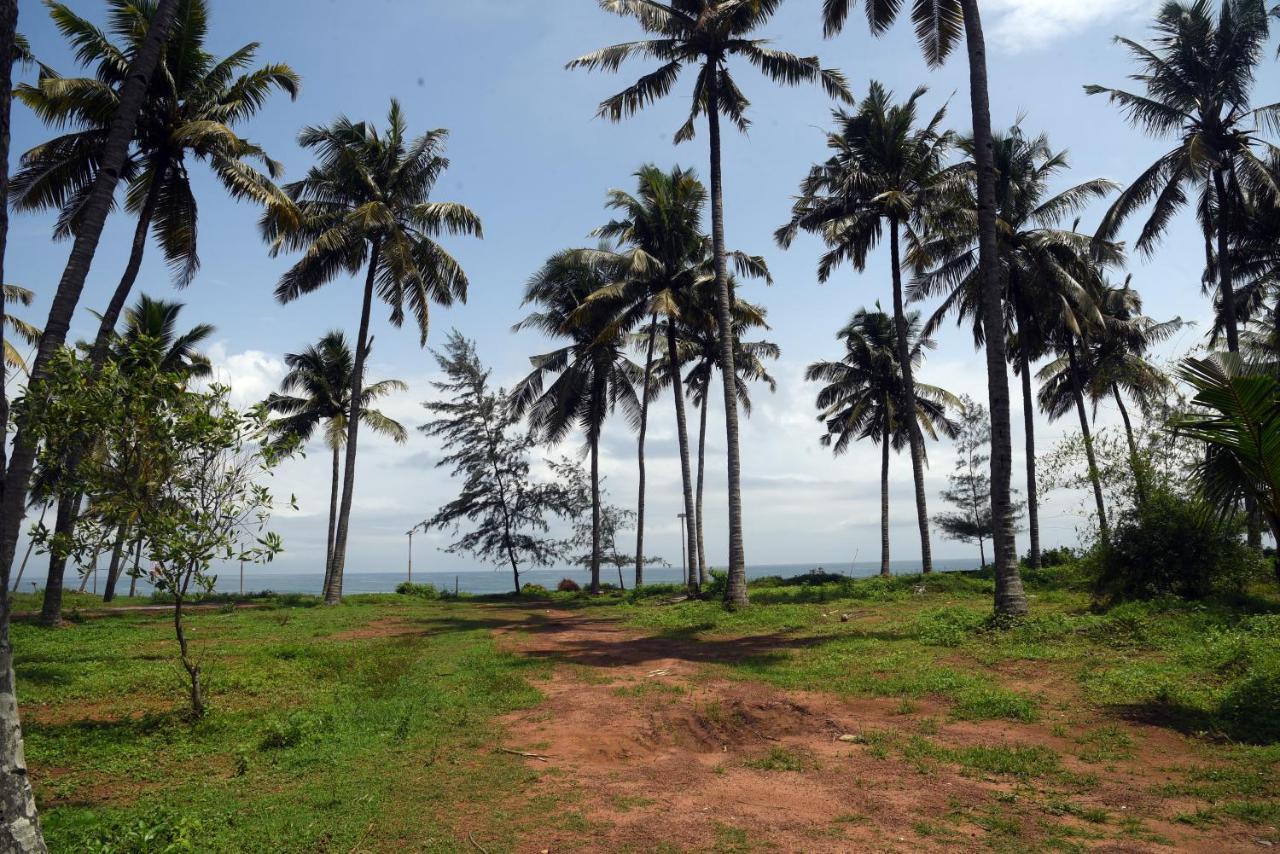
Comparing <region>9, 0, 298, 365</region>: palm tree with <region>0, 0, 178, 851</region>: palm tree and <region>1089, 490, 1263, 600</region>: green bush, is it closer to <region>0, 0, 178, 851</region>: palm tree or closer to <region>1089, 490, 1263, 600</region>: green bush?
<region>0, 0, 178, 851</region>: palm tree

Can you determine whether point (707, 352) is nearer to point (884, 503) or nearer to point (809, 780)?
point (884, 503)

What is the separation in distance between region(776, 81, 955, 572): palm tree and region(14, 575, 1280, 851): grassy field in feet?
40.2

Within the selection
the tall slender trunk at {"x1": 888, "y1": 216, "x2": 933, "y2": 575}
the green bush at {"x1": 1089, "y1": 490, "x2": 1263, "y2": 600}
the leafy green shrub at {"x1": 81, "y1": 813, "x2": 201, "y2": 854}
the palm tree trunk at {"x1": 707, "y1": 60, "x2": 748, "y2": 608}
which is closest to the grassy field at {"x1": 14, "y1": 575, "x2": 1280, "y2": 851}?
the leafy green shrub at {"x1": 81, "y1": 813, "x2": 201, "y2": 854}

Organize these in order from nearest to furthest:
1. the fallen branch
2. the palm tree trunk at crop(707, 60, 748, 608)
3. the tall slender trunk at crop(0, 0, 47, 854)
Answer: the tall slender trunk at crop(0, 0, 47, 854), the fallen branch, the palm tree trunk at crop(707, 60, 748, 608)

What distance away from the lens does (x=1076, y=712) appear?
8.98m

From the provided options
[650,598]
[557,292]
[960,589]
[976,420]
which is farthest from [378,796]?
[976,420]

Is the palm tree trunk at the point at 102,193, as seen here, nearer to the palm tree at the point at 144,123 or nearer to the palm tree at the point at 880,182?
the palm tree at the point at 144,123

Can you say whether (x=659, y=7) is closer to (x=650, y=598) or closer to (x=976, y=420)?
(x=650, y=598)

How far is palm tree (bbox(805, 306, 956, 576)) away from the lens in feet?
114

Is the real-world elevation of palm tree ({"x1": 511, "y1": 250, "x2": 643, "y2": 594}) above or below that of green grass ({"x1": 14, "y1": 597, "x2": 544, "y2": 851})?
above

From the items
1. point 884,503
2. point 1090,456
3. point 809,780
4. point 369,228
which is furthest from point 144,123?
point 884,503

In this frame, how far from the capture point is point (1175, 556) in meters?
15.3

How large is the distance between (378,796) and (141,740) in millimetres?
3834

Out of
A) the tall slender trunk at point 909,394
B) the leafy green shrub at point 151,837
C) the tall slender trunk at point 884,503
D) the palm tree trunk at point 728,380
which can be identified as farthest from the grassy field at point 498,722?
the tall slender trunk at point 884,503
